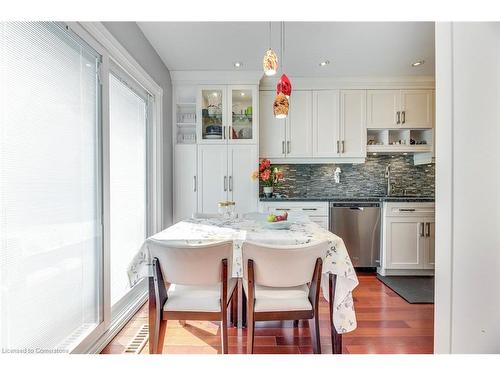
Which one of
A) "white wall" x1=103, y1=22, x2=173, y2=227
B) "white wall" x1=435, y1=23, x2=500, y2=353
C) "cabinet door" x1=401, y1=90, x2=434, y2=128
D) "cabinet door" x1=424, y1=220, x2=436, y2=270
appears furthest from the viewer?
"cabinet door" x1=401, y1=90, x2=434, y2=128

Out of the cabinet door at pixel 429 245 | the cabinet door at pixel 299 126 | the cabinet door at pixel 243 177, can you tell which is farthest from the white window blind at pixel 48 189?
the cabinet door at pixel 429 245

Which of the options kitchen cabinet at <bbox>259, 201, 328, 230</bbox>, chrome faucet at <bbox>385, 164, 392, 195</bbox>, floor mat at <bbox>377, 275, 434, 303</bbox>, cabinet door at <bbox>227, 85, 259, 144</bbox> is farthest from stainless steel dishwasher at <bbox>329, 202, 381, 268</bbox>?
cabinet door at <bbox>227, 85, 259, 144</bbox>

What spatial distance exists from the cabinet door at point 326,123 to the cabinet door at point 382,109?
473 millimetres

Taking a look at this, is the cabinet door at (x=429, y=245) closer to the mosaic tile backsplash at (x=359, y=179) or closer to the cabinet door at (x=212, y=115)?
the mosaic tile backsplash at (x=359, y=179)

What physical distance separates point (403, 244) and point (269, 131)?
232 centimetres

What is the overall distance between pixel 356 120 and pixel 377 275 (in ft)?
6.98

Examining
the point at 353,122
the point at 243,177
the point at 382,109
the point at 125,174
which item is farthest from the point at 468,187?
the point at 382,109

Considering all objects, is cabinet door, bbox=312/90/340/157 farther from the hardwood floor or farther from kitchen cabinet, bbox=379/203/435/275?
the hardwood floor

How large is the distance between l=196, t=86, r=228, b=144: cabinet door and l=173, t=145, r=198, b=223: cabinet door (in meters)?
0.30

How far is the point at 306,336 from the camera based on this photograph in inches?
81.4

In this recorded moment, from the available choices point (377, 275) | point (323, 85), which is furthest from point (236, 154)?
point (377, 275)

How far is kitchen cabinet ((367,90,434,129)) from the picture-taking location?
3.96 m

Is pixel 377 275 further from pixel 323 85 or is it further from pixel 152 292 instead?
pixel 152 292

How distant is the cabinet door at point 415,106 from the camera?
13.0 feet
